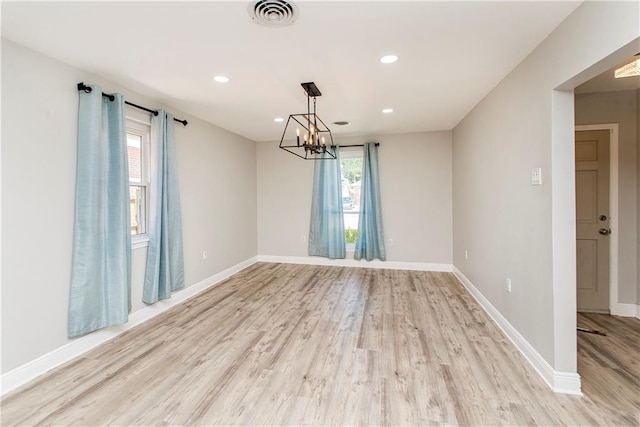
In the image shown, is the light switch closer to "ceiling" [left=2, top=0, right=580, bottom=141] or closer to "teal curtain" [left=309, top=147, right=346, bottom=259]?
"ceiling" [left=2, top=0, right=580, bottom=141]

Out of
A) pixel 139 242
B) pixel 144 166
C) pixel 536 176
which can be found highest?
pixel 144 166

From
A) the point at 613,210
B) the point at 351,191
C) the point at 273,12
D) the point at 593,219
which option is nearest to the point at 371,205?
the point at 351,191

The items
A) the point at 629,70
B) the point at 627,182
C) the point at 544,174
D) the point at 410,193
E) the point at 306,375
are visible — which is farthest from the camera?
the point at 410,193

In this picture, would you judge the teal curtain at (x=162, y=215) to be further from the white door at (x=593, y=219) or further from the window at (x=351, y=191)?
the white door at (x=593, y=219)

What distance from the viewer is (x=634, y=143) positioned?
308 cm

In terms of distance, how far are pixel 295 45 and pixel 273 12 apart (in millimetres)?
413

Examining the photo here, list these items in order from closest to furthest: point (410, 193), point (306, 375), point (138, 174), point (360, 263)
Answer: point (306, 375)
point (138, 174)
point (410, 193)
point (360, 263)

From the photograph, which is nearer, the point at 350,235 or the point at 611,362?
the point at 611,362

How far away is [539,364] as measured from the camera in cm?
216

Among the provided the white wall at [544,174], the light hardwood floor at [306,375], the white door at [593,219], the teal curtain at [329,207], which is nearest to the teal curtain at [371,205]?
the teal curtain at [329,207]

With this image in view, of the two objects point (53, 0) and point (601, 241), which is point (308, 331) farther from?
point (601, 241)

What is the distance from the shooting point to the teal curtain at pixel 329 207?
5.53 metres

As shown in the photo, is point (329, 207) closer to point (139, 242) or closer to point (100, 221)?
point (139, 242)

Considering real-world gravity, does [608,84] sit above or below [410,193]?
above
